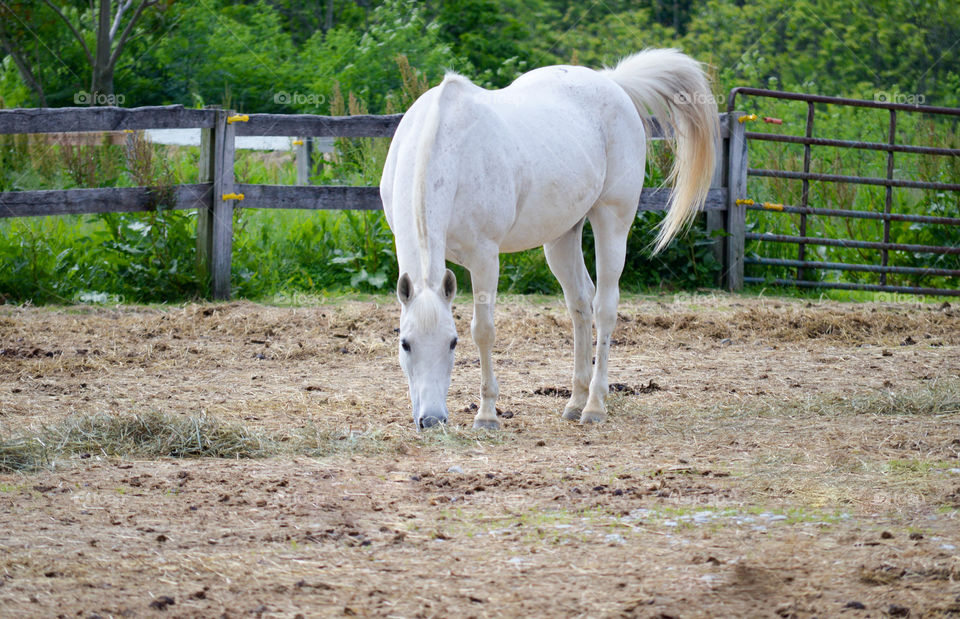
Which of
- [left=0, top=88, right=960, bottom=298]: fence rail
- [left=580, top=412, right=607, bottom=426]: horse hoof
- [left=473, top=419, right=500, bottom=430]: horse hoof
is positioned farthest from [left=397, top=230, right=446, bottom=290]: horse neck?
[left=0, top=88, right=960, bottom=298]: fence rail

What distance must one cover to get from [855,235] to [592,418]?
18.2 feet

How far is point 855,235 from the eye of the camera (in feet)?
30.6

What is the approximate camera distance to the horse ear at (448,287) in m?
4.00

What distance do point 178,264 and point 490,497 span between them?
5056 millimetres

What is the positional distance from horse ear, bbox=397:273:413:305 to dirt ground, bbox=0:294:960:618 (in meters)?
0.60

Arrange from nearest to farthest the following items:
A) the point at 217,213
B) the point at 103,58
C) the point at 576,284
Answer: the point at 576,284
the point at 217,213
the point at 103,58

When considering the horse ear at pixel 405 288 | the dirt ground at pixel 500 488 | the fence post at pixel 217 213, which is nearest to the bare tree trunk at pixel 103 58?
the fence post at pixel 217 213

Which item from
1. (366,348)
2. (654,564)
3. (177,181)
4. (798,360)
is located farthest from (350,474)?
(177,181)

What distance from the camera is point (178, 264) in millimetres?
Result: 7785

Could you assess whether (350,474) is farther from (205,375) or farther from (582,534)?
(205,375)

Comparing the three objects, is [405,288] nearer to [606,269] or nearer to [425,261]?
[425,261]

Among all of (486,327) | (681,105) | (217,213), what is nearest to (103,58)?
(217,213)

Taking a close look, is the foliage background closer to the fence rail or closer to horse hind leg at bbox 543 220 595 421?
the fence rail

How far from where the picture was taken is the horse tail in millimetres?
5605
